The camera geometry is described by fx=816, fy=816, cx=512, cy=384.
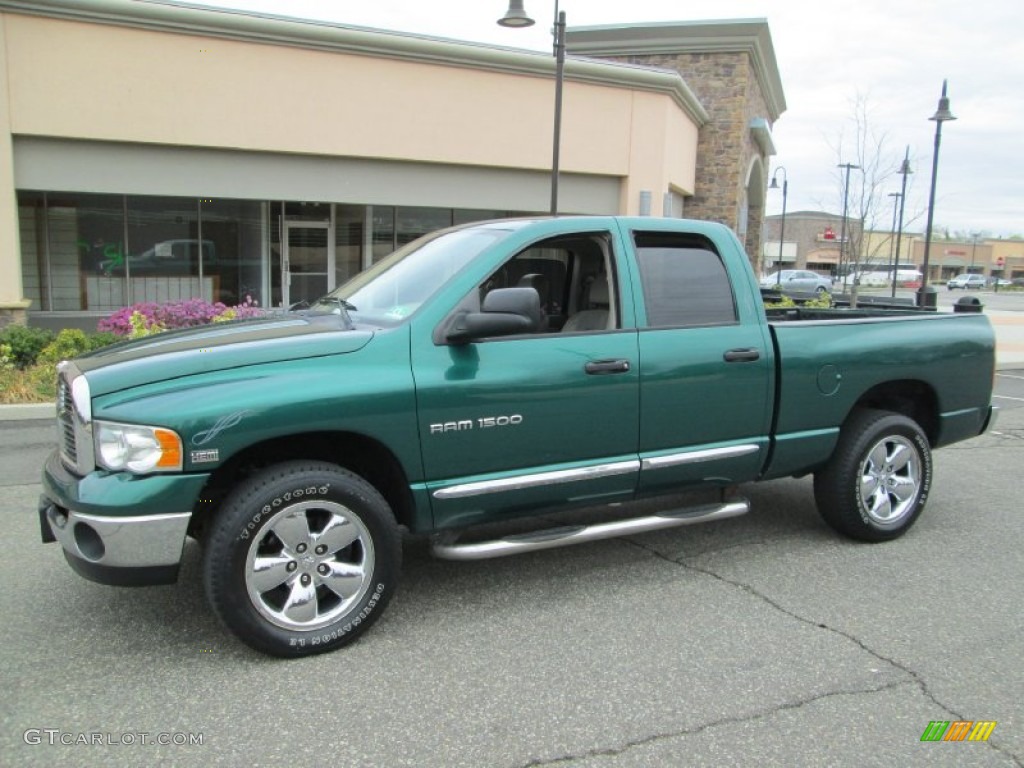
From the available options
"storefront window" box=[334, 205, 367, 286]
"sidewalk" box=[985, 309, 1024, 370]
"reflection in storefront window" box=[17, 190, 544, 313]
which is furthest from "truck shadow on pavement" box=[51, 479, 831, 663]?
"storefront window" box=[334, 205, 367, 286]

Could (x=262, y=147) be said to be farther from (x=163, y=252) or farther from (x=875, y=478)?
(x=875, y=478)

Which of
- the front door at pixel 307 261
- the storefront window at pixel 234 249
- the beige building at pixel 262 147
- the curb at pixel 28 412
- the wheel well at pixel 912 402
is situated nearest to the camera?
the wheel well at pixel 912 402

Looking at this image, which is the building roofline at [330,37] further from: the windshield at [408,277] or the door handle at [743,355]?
the door handle at [743,355]

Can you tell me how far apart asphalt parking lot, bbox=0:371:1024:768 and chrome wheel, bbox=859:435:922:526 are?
9.8 inches

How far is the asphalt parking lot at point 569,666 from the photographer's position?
2900 mm

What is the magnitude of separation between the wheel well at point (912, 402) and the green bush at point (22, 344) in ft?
33.7

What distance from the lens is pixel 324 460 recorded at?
374cm

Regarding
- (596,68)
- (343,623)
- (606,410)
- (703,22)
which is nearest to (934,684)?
(606,410)

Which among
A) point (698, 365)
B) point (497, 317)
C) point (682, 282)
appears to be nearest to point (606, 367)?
point (698, 365)

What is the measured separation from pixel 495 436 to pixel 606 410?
62cm

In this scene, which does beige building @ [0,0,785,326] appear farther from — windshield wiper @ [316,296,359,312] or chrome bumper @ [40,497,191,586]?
chrome bumper @ [40,497,191,586]

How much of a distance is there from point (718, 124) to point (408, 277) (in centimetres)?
2028

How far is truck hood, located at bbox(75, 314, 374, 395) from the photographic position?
3.34 m

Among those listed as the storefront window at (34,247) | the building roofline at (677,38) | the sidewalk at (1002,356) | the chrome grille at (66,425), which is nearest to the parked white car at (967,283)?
the sidewalk at (1002,356)
